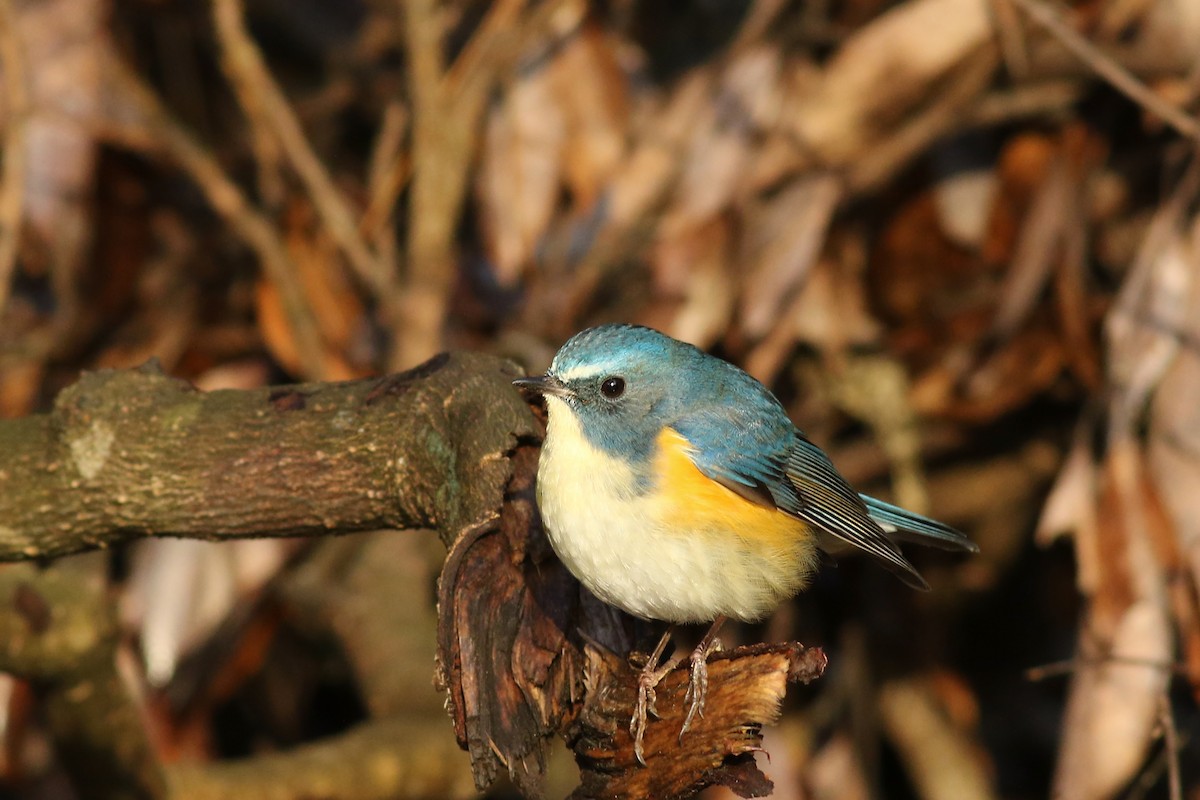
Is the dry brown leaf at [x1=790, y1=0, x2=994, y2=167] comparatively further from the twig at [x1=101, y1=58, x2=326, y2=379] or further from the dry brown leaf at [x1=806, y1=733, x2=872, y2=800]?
the dry brown leaf at [x1=806, y1=733, x2=872, y2=800]

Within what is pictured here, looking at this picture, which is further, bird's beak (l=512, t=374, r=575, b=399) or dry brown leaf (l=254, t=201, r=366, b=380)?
dry brown leaf (l=254, t=201, r=366, b=380)

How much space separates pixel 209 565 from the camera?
238 inches

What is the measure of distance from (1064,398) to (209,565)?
154 inches

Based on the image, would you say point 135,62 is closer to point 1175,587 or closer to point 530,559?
point 530,559

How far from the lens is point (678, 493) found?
3.37 meters

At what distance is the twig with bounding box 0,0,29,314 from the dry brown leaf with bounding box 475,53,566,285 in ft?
6.66

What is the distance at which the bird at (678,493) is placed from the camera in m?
3.20

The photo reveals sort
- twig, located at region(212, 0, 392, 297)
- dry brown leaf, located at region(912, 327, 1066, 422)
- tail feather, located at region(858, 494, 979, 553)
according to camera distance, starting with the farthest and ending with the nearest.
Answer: dry brown leaf, located at region(912, 327, 1066, 422) < twig, located at region(212, 0, 392, 297) < tail feather, located at region(858, 494, 979, 553)

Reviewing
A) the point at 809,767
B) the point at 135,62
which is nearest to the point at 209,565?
the point at 135,62

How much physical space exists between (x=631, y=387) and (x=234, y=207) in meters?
2.75

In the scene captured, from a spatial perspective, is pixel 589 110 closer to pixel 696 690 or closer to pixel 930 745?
pixel 930 745

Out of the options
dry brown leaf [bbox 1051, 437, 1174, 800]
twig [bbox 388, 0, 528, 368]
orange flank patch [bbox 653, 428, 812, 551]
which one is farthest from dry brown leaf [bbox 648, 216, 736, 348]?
orange flank patch [bbox 653, 428, 812, 551]

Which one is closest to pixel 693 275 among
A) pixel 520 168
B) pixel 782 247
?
pixel 782 247

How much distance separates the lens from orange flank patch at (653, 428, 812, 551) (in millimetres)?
3338
